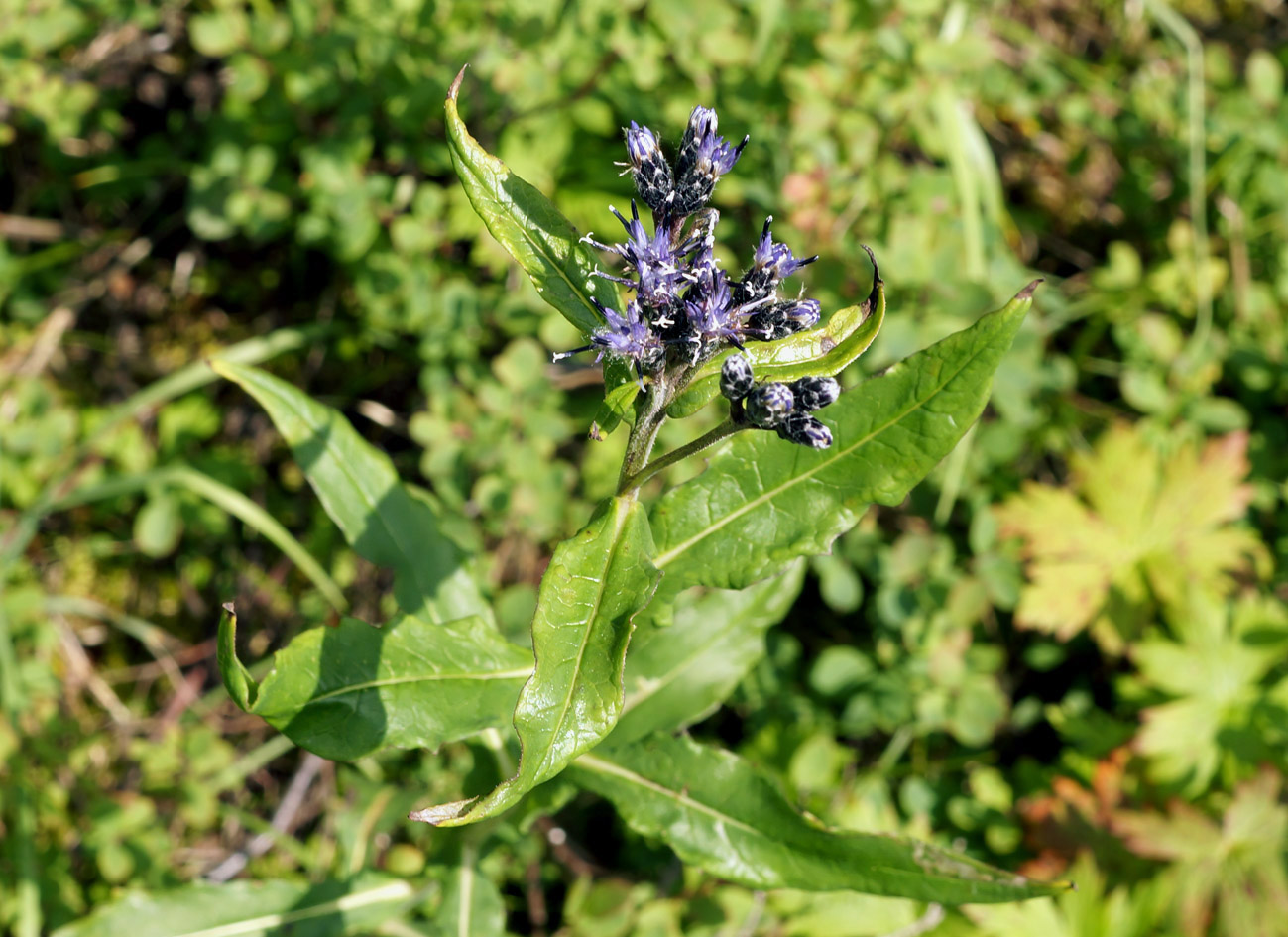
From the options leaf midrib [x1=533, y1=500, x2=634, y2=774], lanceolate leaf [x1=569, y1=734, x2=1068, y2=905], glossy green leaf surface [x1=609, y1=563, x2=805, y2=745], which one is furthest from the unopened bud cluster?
glossy green leaf surface [x1=609, y1=563, x2=805, y2=745]

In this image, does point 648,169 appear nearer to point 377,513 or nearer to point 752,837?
point 377,513

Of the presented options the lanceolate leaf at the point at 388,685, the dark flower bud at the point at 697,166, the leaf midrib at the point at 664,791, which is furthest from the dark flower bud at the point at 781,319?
the leaf midrib at the point at 664,791

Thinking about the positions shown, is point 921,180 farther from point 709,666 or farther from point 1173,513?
point 709,666

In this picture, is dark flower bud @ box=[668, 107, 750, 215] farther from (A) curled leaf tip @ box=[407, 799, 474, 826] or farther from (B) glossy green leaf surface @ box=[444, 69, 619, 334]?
(A) curled leaf tip @ box=[407, 799, 474, 826]

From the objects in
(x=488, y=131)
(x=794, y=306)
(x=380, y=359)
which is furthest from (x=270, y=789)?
(x=794, y=306)

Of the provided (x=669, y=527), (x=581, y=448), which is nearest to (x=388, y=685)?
(x=669, y=527)
